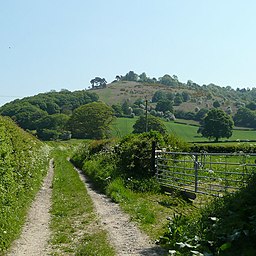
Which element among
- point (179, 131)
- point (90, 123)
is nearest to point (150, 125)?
point (179, 131)

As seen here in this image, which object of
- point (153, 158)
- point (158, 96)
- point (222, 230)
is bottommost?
point (222, 230)

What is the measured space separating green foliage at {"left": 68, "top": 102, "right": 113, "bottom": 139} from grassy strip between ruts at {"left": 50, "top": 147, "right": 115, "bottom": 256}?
6683cm

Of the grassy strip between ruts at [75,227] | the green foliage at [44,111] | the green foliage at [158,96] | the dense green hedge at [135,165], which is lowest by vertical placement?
the grassy strip between ruts at [75,227]

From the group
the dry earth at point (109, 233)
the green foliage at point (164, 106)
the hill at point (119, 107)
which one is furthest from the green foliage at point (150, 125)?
the dry earth at point (109, 233)

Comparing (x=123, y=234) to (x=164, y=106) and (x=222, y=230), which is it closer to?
(x=222, y=230)

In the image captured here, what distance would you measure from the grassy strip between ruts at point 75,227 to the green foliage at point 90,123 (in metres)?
66.8

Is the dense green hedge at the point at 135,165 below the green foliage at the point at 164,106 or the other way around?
below

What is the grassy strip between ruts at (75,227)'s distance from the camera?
27.1ft

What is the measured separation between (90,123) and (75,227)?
2930 inches

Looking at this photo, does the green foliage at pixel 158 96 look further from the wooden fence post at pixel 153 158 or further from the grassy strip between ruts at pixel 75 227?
the grassy strip between ruts at pixel 75 227

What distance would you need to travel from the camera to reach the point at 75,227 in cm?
1045

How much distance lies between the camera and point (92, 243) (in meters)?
8.61

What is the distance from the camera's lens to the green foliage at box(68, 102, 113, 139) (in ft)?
274

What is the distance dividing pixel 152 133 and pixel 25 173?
262 inches
